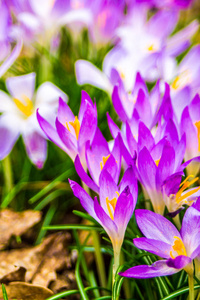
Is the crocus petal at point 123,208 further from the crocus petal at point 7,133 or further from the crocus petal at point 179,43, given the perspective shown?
the crocus petal at point 179,43

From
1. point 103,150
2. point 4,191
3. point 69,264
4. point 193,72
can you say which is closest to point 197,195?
point 103,150

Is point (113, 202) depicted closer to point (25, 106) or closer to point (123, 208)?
point (123, 208)

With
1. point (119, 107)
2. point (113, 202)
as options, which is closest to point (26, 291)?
point (113, 202)


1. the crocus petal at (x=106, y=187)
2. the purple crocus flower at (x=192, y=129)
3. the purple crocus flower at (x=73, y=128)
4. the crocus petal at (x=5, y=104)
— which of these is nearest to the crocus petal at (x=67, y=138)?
the purple crocus flower at (x=73, y=128)

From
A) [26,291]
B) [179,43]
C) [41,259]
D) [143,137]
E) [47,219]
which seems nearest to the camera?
[143,137]

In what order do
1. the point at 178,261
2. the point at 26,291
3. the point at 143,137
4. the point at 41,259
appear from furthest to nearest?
the point at 41,259 → the point at 26,291 → the point at 143,137 → the point at 178,261

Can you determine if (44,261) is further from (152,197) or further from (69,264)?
(152,197)
